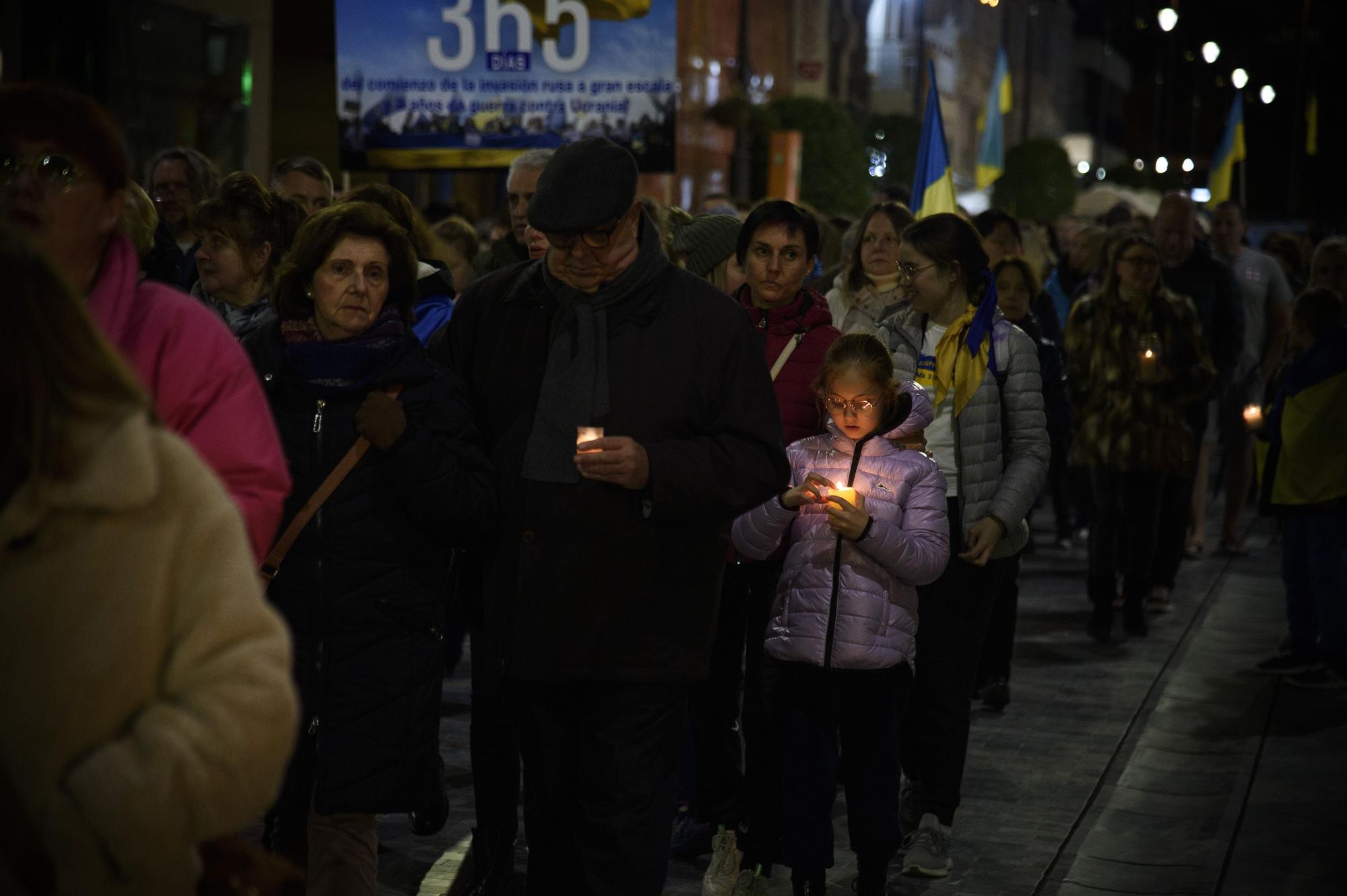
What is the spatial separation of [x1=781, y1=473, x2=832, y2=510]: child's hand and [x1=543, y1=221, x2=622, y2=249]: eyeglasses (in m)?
1.18

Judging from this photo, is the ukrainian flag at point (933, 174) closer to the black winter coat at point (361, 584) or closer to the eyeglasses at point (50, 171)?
the black winter coat at point (361, 584)

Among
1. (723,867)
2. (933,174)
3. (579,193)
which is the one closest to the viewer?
(579,193)

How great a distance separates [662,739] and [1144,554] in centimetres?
611

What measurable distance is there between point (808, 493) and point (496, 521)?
1124 mm

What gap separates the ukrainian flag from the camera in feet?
30.1

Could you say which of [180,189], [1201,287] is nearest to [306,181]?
[180,189]

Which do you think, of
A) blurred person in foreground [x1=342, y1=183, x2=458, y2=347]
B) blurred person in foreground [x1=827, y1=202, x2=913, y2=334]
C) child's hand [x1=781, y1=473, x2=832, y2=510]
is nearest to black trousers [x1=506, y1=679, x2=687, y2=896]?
child's hand [x1=781, y1=473, x2=832, y2=510]

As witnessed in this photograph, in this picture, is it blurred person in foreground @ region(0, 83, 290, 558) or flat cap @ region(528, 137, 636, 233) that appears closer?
blurred person in foreground @ region(0, 83, 290, 558)

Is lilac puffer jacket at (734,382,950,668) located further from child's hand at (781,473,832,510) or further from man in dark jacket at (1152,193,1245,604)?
man in dark jacket at (1152,193,1245,604)

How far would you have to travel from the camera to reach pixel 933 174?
9.39m

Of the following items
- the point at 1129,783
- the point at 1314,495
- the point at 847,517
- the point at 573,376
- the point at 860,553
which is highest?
the point at 573,376

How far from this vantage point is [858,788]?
5.18m

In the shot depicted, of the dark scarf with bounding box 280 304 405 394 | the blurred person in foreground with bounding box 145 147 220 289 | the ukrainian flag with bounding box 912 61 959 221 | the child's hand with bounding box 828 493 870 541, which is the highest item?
the ukrainian flag with bounding box 912 61 959 221

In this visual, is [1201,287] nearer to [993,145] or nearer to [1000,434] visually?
[1000,434]
